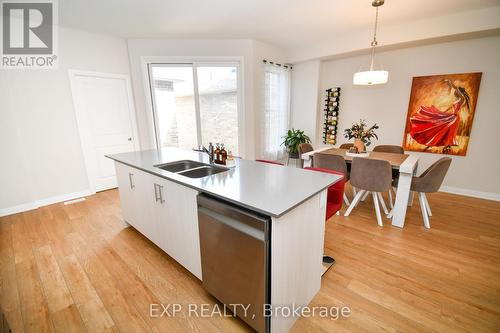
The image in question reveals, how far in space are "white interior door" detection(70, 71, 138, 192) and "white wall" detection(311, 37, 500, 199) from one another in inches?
173

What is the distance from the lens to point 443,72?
347 centimetres

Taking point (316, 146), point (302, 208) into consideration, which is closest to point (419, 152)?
point (316, 146)

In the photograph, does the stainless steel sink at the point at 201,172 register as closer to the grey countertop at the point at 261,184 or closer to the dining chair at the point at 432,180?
the grey countertop at the point at 261,184

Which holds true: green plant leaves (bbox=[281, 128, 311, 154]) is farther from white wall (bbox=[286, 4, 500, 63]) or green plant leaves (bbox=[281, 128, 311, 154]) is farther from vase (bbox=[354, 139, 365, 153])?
vase (bbox=[354, 139, 365, 153])

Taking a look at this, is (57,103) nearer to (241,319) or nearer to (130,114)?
(130,114)

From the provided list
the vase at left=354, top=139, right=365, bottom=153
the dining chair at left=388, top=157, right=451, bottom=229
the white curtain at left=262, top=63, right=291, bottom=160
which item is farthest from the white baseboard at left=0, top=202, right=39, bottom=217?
the dining chair at left=388, top=157, right=451, bottom=229

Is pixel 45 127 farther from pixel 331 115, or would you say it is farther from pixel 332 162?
pixel 331 115

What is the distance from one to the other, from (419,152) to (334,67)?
2.35 m

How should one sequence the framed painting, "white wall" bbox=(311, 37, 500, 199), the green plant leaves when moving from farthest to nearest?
the green plant leaves → the framed painting → "white wall" bbox=(311, 37, 500, 199)

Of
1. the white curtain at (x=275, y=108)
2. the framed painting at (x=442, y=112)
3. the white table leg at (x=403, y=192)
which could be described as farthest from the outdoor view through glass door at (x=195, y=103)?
the framed painting at (x=442, y=112)

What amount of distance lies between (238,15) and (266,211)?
10.2ft

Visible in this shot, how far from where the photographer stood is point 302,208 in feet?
4.34

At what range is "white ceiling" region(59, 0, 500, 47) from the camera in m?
2.74

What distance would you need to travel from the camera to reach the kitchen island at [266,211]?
120 cm
